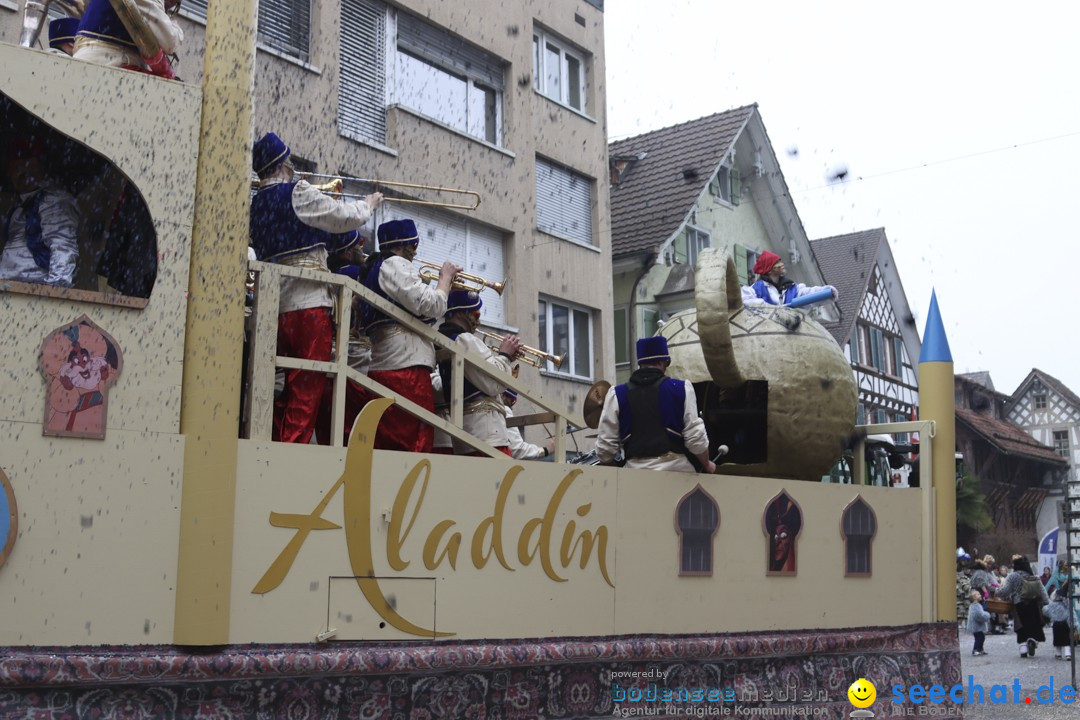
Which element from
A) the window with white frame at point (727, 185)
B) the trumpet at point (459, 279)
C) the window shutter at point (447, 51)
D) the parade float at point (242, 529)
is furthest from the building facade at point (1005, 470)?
the parade float at point (242, 529)

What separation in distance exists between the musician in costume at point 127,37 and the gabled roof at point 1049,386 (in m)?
54.3

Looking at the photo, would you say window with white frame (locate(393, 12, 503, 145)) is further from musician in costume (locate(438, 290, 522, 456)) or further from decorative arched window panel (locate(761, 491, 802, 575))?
decorative arched window panel (locate(761, 491, 802, 575))

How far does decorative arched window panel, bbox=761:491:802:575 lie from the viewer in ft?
20.9

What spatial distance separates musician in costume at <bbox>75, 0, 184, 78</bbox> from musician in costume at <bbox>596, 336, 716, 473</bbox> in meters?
2.56

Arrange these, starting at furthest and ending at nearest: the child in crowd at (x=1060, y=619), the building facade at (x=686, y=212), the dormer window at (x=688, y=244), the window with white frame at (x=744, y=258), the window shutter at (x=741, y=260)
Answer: the window with white frame at (x=744, y=258), the window shutter at (x=741, y=260), the dormer window at (x=688, y=244), the building facade at (x=686, y=212), the child in crowd at (x=1060, y=619)

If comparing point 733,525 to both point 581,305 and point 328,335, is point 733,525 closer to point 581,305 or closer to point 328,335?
point 328,335

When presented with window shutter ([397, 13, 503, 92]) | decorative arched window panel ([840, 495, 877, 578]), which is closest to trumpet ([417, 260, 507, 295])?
decorative arched window panel ([840, 495, 877, 578])

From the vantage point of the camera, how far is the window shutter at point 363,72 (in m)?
14.5

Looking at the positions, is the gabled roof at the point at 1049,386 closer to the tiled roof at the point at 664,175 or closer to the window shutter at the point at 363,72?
the tiled roof at the point at 664,175

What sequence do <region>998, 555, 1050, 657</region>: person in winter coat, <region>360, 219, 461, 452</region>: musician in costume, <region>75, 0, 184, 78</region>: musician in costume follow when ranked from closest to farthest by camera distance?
<region>75, 0, 184, 78</region>: musician in costume → <region>360, 219, 461, 452</region>: musician in costume → <region>998, 555, 1050, 657</region>: person in winter coat

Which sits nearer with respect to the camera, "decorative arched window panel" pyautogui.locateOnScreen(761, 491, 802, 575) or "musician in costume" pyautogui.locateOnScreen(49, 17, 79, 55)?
"musician in costume" pyautogui.locateOnScreen(49, 17, 79, 55)

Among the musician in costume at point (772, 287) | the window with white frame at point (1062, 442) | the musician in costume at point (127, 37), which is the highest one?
the window with white frame at point (1062, 442)

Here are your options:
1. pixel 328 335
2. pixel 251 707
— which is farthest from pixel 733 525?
pixel 251 707

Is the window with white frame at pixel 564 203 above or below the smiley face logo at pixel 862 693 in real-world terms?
above
